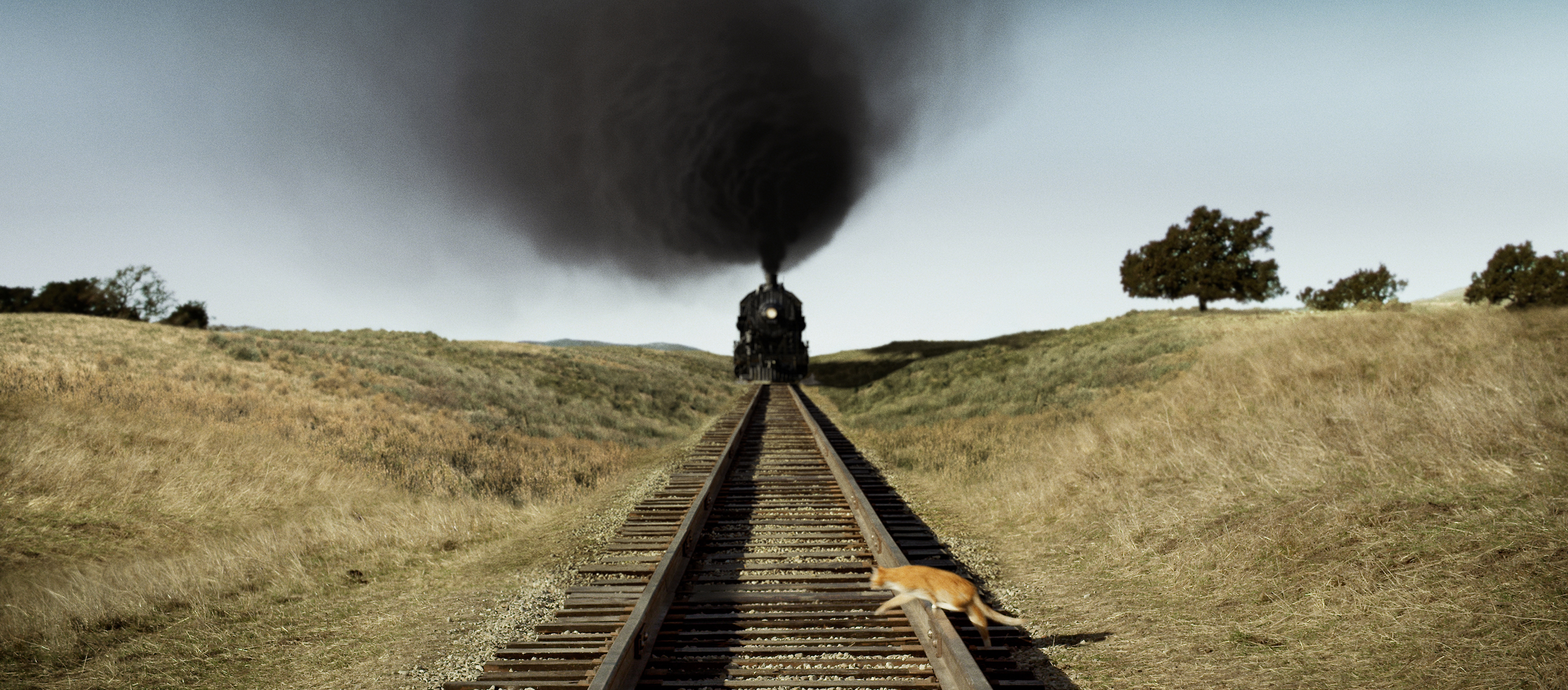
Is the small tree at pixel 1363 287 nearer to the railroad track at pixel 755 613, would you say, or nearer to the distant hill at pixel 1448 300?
the distant hill at pixel 1448 300

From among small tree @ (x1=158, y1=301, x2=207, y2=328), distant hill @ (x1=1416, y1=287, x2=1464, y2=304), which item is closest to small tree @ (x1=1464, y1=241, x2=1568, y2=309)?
distant hill @ (x1=1416, y1=287, x2=1464, y2=304)

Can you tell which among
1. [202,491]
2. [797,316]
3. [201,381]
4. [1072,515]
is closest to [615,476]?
[202,491]

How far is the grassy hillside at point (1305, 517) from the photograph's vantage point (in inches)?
152

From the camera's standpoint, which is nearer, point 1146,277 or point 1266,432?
point 1266,432

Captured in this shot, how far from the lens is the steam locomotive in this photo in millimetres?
27234

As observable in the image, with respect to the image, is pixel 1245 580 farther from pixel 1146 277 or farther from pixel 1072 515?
pixel 1146 277

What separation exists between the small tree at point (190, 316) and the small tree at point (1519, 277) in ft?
229

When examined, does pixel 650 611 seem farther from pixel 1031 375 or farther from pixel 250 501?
pixel 1031 375

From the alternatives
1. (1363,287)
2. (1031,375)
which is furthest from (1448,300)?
(1031,375)

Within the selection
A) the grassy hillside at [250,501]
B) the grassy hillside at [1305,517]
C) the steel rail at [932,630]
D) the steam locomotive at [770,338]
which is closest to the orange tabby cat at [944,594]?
the steel rail at [932,630]

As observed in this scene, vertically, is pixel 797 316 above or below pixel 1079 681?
above

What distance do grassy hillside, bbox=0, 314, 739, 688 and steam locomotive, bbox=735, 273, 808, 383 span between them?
8.58 meters

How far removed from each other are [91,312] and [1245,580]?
65366 mm

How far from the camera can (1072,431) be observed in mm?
11266
